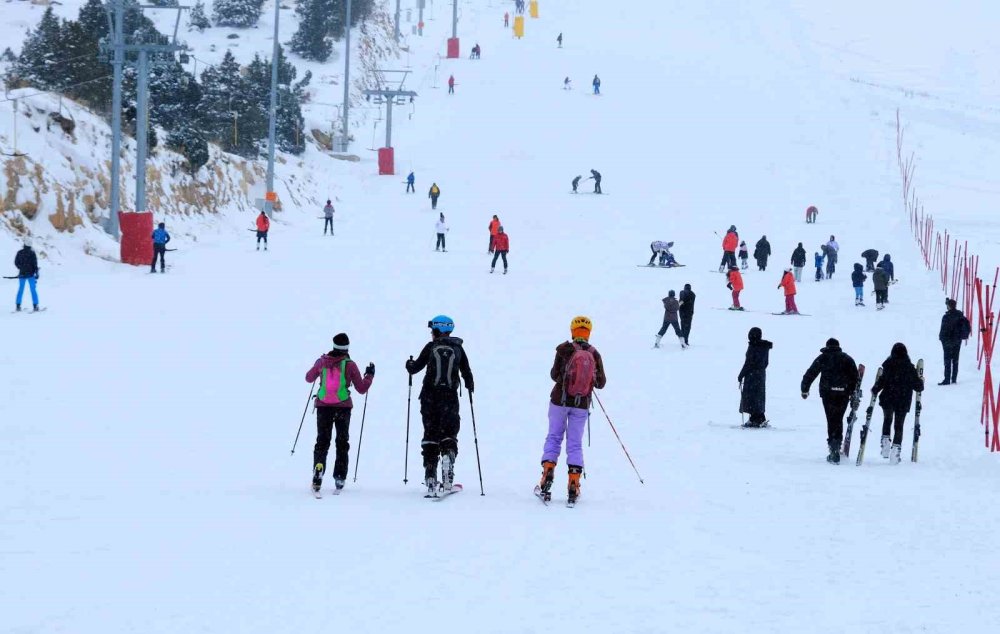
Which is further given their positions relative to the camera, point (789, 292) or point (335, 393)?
point (789, 292)

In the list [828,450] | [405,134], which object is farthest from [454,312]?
[405,134]

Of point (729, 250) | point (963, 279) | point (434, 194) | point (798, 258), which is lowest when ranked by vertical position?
point (963, 279)

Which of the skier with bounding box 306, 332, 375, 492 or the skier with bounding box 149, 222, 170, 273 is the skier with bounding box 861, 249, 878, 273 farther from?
the skier with bounding box 306, 332, 375, 492

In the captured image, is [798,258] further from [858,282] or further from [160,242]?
[160,242]

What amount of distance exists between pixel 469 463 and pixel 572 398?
2514 mm

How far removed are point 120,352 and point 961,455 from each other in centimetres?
1089

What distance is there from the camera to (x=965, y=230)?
42.9 metres

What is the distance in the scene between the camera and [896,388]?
1271 centimetres

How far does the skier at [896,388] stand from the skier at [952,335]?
579cm

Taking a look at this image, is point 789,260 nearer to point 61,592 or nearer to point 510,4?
point 61,592

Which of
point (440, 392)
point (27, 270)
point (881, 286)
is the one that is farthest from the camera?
point (881, 286)

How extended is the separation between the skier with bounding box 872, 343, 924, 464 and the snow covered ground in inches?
14.1

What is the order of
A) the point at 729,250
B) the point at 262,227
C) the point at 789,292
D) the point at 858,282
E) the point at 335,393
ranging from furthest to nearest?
1. the point at 729,250
2. the point at 262,227
3. the point at 858,282
4. the point at 789,292
5. the point at 335,393

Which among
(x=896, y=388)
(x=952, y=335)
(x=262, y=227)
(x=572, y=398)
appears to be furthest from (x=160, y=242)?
(x=572, y=398)
